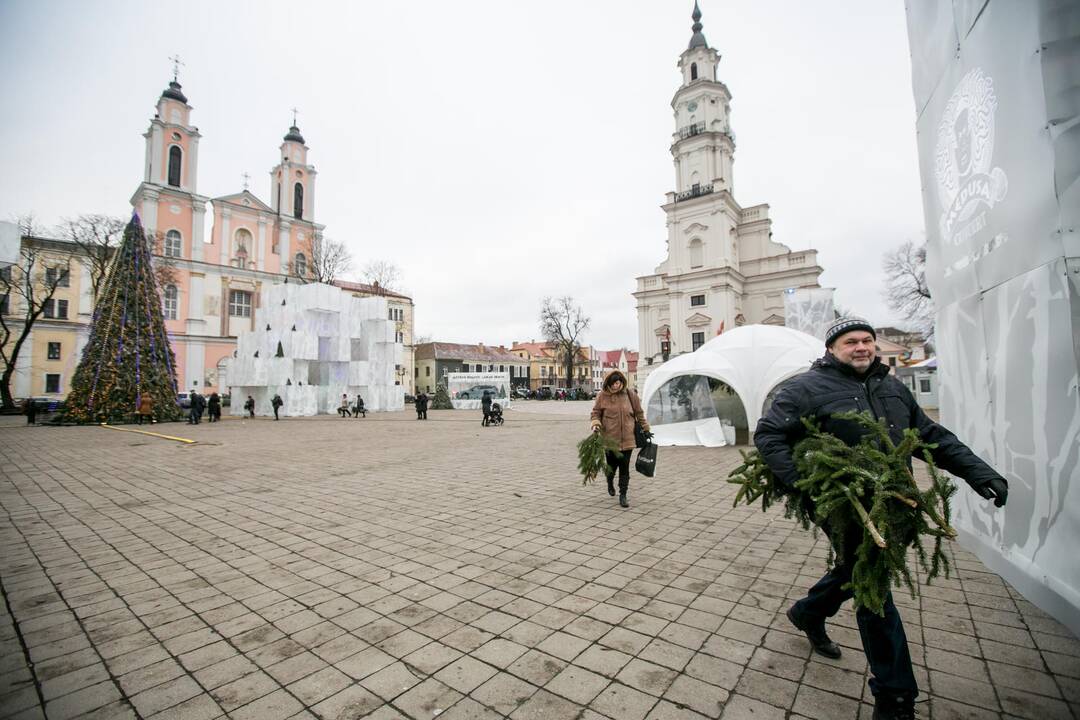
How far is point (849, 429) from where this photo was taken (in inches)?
97.7

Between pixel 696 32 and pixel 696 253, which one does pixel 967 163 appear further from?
pixel 696 32

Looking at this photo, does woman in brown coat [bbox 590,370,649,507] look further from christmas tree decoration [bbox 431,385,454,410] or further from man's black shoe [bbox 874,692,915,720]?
christmas tree decoration [bbox 431,385,454,410]

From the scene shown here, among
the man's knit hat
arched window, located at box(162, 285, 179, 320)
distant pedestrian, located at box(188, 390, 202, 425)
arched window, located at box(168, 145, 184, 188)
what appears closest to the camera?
the man's knit hat

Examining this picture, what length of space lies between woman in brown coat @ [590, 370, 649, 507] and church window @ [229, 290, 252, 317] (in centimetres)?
4983

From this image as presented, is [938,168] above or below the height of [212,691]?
above

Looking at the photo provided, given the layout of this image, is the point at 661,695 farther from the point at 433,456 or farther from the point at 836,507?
Answer: the point at 433,456

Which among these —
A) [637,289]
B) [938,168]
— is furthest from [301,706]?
[637,289]

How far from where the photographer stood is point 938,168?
4.91 metres

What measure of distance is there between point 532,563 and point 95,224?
41820 millimetres

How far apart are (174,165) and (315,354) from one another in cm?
3070

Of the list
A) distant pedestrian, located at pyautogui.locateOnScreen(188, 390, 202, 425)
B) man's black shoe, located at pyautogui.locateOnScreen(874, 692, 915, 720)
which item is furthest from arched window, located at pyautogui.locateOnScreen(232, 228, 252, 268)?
man's black shoe, located at pyautogui.locateOnScreen(874, 692, 915, 720)

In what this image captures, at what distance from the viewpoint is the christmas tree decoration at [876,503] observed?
2.05 m

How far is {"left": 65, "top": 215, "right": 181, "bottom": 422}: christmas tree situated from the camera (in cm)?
1983

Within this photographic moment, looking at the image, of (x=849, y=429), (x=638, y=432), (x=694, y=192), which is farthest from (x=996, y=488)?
(x=694, y=192)
